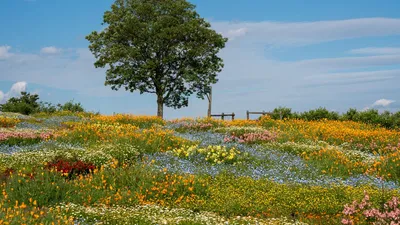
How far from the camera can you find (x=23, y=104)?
3700 centimetres

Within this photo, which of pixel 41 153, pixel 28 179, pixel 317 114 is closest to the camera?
pixel 28 179

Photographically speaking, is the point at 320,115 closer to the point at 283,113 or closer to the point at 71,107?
the point at 283,113

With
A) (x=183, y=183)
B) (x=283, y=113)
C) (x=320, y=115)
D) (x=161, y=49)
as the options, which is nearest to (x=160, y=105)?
(x=161, y=49)

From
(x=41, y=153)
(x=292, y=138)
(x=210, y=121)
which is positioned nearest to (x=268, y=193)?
(x=41, y=153)

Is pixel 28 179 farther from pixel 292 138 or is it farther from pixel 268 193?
pixel 292 138

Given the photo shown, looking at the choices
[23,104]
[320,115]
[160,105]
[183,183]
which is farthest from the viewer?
[160,105]

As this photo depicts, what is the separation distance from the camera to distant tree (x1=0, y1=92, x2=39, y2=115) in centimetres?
3691

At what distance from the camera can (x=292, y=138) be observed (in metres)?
19.6

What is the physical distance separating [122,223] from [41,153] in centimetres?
667

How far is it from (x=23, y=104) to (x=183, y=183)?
100 ft

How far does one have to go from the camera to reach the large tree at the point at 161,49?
39375 mm

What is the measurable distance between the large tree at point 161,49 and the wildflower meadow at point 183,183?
22.1 metres

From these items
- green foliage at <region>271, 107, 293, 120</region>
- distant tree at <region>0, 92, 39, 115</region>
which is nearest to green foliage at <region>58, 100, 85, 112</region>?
distant tree at <region>0, 92, 39, 115</region>

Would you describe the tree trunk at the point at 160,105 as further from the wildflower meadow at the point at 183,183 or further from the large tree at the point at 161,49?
the wildflower meadow at the point at 183,183
